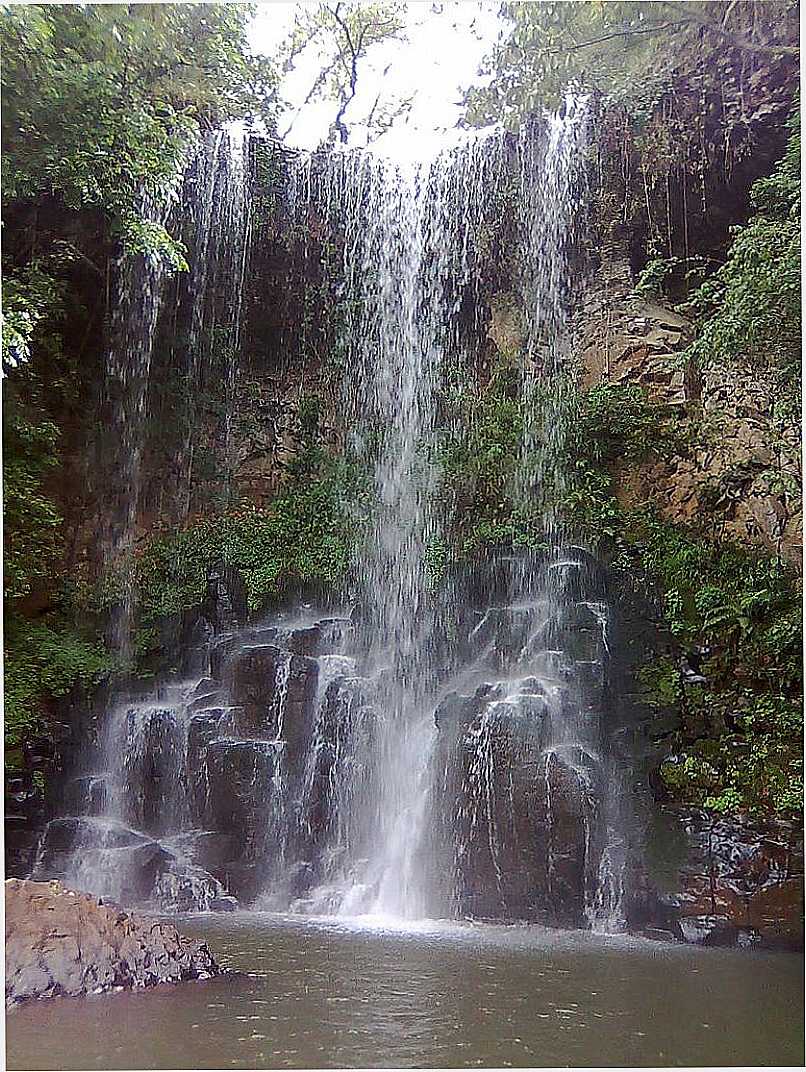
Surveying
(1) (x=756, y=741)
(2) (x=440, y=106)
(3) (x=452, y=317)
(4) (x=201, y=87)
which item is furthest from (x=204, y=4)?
(1) (x=756, y=741)

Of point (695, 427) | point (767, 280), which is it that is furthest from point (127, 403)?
point (767, 280)

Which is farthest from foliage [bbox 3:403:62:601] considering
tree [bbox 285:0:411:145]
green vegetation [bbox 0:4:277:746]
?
tree [bbox 285:0:411:145]

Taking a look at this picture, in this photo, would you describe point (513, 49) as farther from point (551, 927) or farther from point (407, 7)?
point (551, 927)

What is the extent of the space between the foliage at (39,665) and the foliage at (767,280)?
8.64ft

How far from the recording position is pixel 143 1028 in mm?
2898

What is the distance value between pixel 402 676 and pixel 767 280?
2.00 meters

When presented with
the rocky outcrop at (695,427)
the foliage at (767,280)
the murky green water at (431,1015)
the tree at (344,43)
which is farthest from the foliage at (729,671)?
the tree at (344,43)

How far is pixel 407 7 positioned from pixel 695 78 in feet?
3.72

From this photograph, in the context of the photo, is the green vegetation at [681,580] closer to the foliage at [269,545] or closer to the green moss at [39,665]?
the foliage at [269,545]

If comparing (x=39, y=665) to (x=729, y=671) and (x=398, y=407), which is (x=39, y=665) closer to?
(x=398, y=407)

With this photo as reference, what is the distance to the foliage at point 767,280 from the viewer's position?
3.58 meters

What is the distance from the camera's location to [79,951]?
9.95 ft

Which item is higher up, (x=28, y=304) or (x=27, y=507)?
(x=28, y=304)

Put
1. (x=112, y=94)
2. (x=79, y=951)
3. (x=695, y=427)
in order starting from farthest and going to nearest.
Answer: (x=695, y=427) < (x=112, y=94) < (x=79, y=951)
